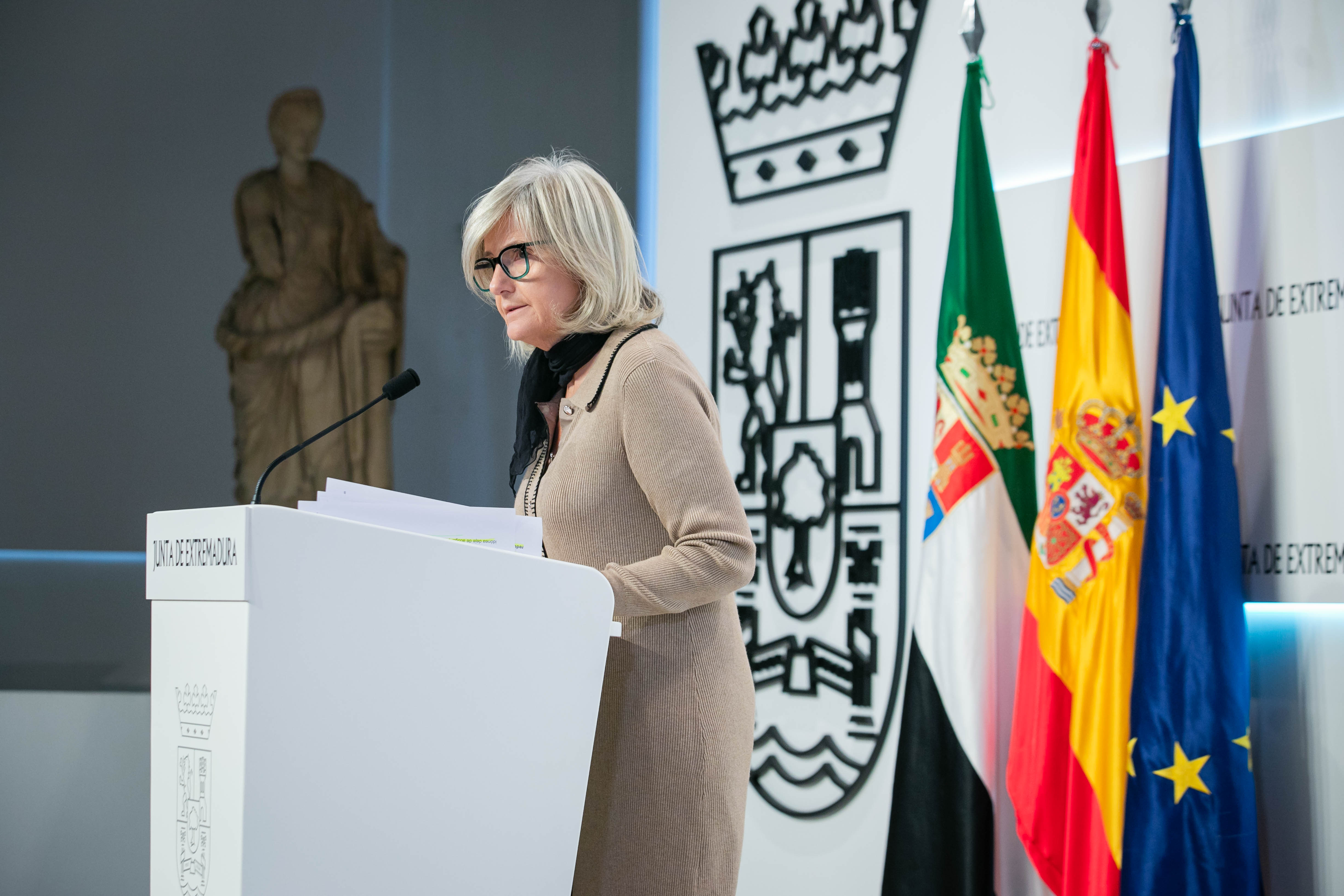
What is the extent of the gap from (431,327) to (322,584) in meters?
2.75

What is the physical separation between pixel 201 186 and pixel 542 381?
2412 mm

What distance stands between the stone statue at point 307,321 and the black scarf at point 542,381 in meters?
1.96

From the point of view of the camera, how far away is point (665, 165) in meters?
3.51

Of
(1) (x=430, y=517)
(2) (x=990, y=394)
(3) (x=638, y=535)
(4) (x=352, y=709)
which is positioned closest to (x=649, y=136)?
(2) (x=990, y=394)

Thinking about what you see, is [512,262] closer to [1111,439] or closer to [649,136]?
[1111,439]

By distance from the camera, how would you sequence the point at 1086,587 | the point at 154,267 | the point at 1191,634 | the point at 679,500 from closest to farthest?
the point at 679,500 → the point at 1191,634 → the point at 1086,587 → the point at 154,267

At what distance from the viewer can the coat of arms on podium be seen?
888 millimetres

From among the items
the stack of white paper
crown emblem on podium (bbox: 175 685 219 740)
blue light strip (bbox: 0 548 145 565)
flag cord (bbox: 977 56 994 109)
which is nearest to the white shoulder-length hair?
the stack of white paper


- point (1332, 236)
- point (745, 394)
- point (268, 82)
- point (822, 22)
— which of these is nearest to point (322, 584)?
point (1332, 236)

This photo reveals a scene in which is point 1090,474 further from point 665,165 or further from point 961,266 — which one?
point 665,165

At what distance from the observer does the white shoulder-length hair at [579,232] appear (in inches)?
57.5

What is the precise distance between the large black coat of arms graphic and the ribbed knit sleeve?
142 cm

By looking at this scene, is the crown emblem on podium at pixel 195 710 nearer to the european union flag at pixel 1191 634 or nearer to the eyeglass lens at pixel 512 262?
the eyeglass lens at pixel 512 262

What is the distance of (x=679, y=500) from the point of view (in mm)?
1293
